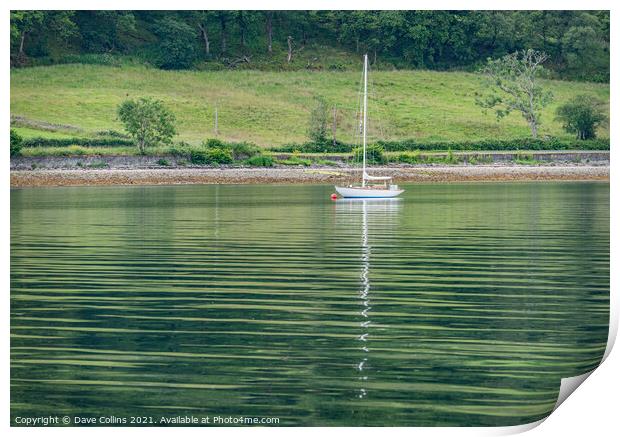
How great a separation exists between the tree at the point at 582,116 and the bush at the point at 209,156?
21943 millimetres

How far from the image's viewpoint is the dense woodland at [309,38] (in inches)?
2564

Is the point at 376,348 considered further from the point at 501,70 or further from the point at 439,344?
the point at 501,70

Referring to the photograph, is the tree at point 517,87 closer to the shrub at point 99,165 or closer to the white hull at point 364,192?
the shrub at point 99,165

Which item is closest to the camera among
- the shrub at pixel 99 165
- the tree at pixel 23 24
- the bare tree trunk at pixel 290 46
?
the shrub at pixel 99 165

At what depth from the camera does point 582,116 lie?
223ft

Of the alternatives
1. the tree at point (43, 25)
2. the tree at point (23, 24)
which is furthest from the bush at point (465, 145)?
the tree at point (23, 24)

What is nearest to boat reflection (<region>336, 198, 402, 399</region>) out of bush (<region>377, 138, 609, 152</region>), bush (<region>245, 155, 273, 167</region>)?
bush (<region>245, 155, 273, 167</region>)

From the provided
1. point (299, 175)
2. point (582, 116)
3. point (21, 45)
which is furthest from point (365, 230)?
point (21, 45)

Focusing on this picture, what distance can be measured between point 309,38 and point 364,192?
25.8 metres

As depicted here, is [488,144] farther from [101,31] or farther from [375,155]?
[101,31]

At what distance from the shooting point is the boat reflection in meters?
10.9

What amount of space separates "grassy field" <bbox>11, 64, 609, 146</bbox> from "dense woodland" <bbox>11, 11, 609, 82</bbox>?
38.6 inches

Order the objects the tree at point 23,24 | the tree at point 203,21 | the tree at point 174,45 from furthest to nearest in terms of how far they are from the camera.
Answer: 1. the tree at point 174,45
2. the tree at point 203,21
3. the tree at point 23,24
